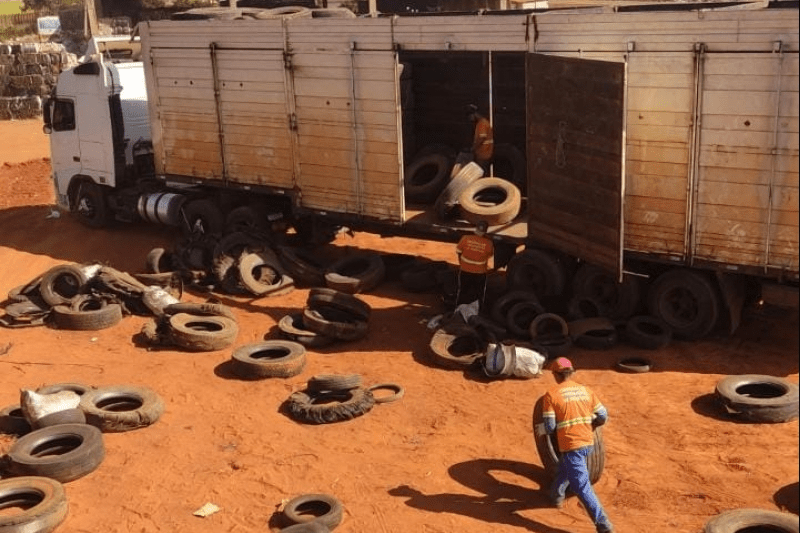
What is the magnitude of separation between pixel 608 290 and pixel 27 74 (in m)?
29.8

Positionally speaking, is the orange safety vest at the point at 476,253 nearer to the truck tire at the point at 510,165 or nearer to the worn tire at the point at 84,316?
the truck tire at the point at 510,165

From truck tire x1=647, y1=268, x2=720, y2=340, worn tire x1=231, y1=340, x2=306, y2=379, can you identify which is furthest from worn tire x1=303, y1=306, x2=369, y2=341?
truck tire x1=647, y1=268, x2=720, y2=340

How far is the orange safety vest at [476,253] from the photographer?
1445 cm

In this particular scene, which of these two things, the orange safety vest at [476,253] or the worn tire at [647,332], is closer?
the worn tire at [647,332]

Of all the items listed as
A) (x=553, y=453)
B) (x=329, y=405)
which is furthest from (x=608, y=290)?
(x=553, y=453)

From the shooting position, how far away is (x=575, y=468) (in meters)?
8.90

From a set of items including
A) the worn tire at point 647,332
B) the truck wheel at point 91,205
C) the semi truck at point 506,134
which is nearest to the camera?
the semi truck at point 506,134

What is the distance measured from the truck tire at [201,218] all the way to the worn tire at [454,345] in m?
6.76

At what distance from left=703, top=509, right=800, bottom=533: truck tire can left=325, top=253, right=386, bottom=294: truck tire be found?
867cm

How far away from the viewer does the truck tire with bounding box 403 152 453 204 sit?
17.1 meters

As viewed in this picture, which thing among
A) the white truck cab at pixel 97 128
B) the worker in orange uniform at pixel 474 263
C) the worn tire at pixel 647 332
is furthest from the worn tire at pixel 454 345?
the white truck cab at pixel 97 128

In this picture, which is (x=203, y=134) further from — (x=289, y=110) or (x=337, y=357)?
(x=337, y=357)

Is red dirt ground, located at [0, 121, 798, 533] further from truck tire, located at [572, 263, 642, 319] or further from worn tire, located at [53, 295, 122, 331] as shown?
truck tire, located at [572, 263, 642, 319]

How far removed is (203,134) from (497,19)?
703 centimetres
